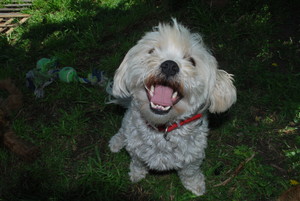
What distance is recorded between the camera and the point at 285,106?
3.43 m

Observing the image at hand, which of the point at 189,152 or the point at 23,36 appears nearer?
the point at 189,152

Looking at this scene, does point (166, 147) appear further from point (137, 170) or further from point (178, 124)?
point (137, 170)

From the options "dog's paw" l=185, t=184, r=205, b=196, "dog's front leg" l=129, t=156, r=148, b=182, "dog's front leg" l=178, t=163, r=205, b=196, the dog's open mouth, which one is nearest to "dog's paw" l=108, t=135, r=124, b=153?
"dog's front leg" l=129, t=156, r=148, b=182

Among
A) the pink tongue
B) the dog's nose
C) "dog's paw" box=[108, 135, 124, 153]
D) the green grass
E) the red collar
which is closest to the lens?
the dog's nose

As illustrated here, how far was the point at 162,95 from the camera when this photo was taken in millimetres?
2203

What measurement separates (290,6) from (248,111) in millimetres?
2373

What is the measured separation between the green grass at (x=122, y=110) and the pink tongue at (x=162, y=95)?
1131mm

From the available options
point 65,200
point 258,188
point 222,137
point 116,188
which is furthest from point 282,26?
point 65,200

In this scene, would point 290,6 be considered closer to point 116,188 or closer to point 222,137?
point 222,137

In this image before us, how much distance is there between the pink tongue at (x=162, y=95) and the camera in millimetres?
2184

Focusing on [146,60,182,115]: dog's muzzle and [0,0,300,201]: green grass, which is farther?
[0,0,300,201]: green grass

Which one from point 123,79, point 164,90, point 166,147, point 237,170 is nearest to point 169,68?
point 164,90

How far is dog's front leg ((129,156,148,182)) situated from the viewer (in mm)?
2770

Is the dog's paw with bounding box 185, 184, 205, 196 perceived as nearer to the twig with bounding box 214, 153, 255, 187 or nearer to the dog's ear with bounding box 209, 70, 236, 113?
the twig with bounding box 214, 153, 255, 187
